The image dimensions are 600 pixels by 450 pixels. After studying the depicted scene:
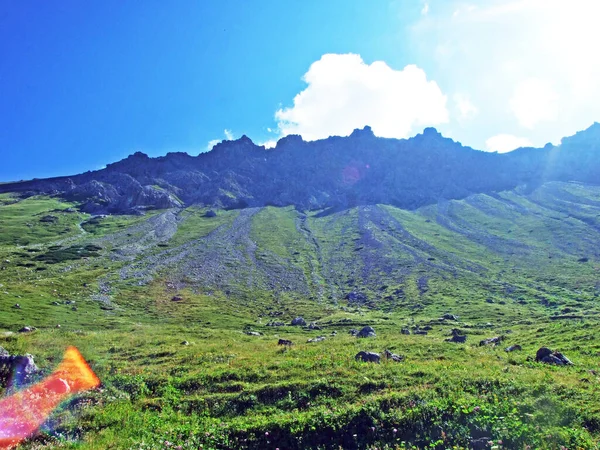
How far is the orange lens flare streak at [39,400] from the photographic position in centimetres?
1382

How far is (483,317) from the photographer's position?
7600 centimetres

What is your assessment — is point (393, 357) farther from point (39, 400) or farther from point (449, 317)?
point (449, 317)

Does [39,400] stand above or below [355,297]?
above

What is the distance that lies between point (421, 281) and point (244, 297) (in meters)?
53.0

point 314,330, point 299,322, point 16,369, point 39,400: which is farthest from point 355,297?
point 39,400

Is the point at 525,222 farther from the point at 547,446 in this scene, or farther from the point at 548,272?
the point at 547,446

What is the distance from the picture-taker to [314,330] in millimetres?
66375

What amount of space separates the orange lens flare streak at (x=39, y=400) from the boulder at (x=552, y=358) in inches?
1003

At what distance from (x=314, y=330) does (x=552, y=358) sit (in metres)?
45.7

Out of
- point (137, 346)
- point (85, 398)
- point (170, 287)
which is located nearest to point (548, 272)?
point (170, 287)

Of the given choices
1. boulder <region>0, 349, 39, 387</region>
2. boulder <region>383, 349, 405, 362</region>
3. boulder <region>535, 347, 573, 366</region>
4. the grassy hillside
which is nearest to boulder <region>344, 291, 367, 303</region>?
the grassy hillside

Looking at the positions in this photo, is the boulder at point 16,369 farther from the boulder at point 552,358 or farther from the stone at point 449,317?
the stone at point 449,317

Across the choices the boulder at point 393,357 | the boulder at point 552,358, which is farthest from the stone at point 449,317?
the boulder at point 393,357

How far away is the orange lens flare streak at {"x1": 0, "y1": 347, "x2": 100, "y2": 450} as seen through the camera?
13.8 m
